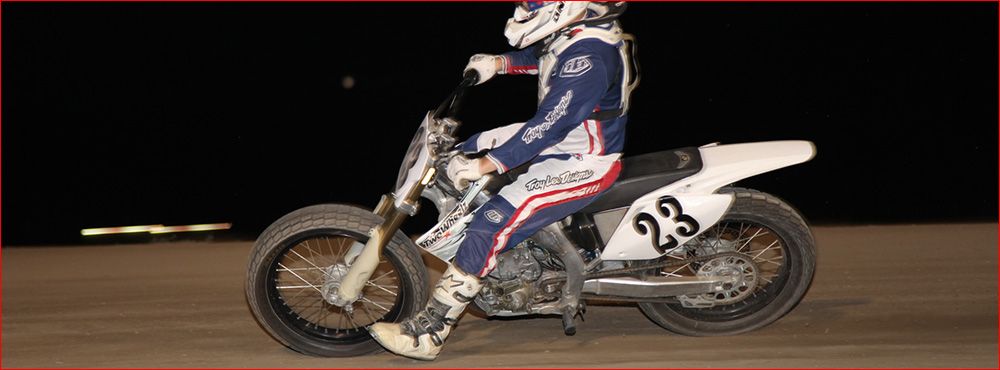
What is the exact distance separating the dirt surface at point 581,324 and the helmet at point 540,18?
148cm

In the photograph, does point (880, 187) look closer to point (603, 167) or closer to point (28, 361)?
point (603, 167)

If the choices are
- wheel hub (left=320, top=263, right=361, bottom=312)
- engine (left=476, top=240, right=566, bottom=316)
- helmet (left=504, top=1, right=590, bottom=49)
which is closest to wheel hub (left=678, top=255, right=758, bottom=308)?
engine (left=476, top=240, right=566, bottom=316)

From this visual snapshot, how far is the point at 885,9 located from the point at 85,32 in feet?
27.1

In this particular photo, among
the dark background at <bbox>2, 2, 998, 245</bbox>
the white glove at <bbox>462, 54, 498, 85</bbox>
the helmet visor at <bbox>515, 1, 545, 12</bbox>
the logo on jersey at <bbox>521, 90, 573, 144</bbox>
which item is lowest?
the logo on jersey at <bbox>521, 90, 573, 144</bbox>

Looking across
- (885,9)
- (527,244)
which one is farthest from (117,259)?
(885,9)

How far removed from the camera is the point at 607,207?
5.27 metres

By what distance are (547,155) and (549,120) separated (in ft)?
1.21

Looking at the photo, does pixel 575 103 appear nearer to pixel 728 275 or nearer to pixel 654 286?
pixel 654 286

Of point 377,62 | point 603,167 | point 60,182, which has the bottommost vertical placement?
point 603,167

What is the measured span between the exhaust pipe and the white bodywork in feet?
0.40

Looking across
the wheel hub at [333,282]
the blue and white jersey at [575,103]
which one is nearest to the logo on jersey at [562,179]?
the blue and white jersey at [575,103]

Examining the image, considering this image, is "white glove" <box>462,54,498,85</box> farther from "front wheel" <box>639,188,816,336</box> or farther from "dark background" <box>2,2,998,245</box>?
"dark background" <box>2,2,998,245</box>

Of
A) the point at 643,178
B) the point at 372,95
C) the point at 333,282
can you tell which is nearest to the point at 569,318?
the point at 643,178

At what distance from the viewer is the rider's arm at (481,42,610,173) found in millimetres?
4867
